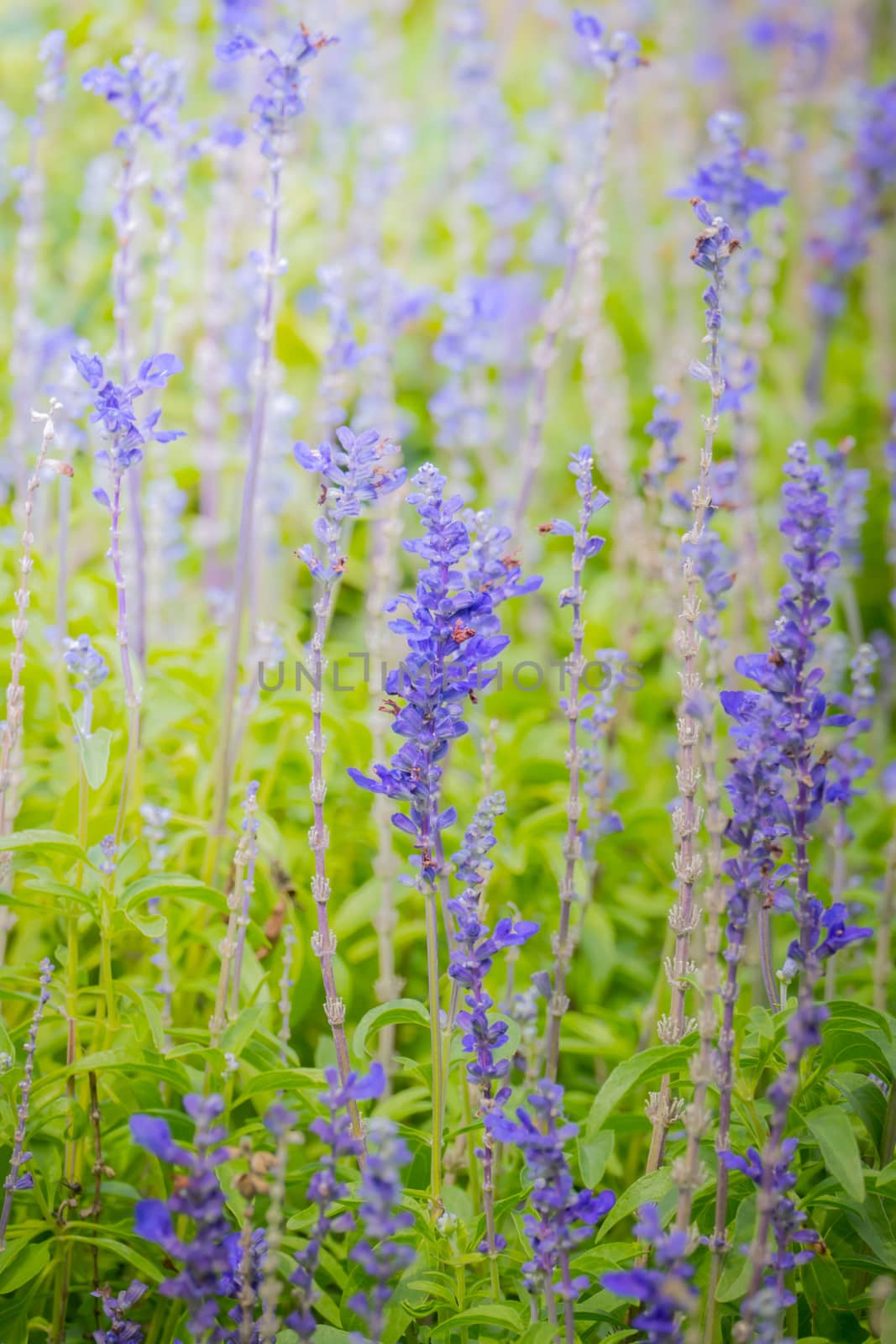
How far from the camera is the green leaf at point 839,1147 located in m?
1.41

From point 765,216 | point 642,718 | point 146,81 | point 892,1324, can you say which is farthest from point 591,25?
point 765,216

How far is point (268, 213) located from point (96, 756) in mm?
1202

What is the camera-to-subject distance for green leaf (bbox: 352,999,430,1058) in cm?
167

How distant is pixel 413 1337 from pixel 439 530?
129 centimetres

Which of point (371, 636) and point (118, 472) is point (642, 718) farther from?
point (118, 472)

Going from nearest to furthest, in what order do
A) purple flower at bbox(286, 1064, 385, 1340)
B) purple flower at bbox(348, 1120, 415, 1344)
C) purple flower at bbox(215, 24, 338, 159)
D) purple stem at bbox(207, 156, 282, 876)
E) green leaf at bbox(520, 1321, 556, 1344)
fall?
purple flower at bbox(348, 1120, 415, 1344), purple flower at bbox(286, 1064, 385, 1340), green leaf at bbox(520, 1321, 556, 1344), purple flower at bbox(215, 24, 338, 159), purple stem at bbox(207, 156, 282, 876)

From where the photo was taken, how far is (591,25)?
2.51 metres

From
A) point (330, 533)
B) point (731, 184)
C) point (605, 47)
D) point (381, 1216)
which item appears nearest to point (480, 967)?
point (381, 1216)

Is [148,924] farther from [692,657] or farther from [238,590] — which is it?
[692,657]

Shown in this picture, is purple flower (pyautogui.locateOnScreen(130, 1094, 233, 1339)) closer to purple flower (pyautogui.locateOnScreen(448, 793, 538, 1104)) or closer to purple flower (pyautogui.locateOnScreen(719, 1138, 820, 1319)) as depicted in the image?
purple flower (pyautogui.locateOnScreen(448, 793, 538, 1104))

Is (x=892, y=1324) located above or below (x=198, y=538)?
below

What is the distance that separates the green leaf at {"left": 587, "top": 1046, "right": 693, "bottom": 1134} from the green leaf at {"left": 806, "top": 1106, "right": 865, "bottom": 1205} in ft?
0.63

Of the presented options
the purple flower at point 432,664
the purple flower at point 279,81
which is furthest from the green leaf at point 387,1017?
the purple flower at point 279,81

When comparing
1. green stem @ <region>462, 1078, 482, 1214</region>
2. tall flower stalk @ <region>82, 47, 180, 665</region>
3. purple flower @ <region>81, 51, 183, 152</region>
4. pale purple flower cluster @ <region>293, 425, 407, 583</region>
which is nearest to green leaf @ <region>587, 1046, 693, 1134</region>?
green stem @ <region>462, 1078, 482, 1214</region>
